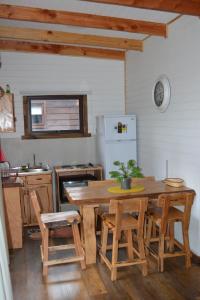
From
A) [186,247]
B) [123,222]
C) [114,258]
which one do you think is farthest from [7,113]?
[186,247]

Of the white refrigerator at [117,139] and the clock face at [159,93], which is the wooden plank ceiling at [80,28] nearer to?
the clock face at [159,93]

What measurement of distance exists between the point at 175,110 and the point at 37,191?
94.0 inches

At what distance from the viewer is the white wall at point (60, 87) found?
5094 millimetres

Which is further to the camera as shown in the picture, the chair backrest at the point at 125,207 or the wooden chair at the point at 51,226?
the wooden chair at the point at 51,226

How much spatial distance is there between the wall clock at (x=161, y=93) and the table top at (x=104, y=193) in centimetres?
106

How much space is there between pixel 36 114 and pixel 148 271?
128 inches

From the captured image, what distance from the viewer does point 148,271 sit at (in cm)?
321

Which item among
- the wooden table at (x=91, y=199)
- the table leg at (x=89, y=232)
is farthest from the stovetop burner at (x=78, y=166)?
the table leg at (x=89, y=232)

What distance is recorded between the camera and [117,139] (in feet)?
15.9

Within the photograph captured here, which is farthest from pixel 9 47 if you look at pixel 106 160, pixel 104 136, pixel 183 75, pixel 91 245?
pixel 91 245

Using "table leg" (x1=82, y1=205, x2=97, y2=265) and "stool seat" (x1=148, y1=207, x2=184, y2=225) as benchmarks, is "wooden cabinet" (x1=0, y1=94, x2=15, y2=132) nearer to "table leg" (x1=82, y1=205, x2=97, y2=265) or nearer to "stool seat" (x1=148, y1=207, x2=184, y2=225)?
"table leg" (x1=82, y1=205, x2=97, y2=265)

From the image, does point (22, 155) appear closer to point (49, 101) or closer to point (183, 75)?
point (49, 101)

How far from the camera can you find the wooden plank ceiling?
278 centimetres

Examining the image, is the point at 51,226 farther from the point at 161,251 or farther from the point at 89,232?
the point at 161,251
